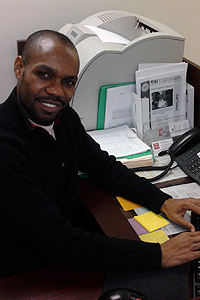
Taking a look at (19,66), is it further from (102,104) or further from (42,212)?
(102,104)

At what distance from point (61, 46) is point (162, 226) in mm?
625

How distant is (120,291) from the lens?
0.81 m

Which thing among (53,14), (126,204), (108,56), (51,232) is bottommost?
(126,204)

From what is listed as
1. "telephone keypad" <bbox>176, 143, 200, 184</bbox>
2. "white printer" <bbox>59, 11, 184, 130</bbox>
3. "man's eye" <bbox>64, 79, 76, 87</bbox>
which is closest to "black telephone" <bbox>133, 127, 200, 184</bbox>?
"telephone keypad" <bbox>176, 143, 200, 184</bbox>

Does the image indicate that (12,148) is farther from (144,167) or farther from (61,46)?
(144,167)

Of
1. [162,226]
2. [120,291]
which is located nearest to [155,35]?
[162,226]

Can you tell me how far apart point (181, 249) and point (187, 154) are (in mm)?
539

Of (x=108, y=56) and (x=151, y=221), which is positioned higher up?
(x=108, y=56)

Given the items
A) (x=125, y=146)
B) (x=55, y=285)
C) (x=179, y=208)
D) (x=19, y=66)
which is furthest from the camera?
(x=125, y=146)

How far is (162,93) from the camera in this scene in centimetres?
160

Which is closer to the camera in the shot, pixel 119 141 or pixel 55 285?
pixel 55 285

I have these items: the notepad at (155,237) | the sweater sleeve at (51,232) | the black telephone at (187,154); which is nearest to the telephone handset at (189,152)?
the black telephone at (187,154)

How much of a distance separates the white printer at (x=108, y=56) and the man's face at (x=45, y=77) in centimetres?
46

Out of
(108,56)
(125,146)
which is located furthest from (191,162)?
(108,56)
